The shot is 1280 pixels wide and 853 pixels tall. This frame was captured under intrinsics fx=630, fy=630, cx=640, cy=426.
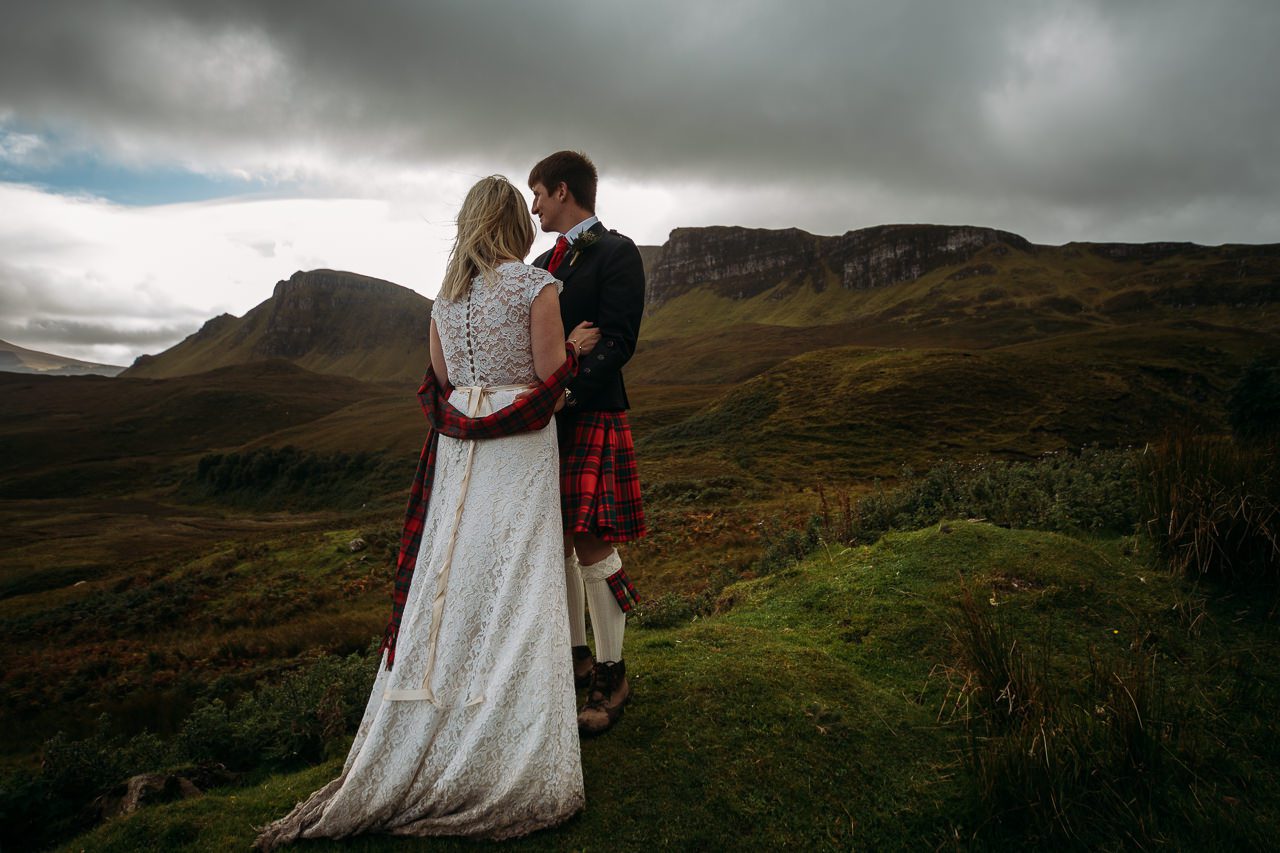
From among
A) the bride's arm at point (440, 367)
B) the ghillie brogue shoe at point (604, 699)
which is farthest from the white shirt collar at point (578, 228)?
the ghillie brogue shoe at point (604, 699)

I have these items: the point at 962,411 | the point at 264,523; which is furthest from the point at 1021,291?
the point at 264,523

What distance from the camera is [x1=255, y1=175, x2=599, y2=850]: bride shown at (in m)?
2.88

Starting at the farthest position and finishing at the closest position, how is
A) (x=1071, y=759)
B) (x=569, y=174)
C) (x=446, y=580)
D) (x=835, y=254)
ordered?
(x=835, y=254)
(x=569, y=174)
(x=446, y=580)
(x=1071, y=759)

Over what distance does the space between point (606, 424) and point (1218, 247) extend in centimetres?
17248

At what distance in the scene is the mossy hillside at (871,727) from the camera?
284cm

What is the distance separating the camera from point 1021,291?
120 meters

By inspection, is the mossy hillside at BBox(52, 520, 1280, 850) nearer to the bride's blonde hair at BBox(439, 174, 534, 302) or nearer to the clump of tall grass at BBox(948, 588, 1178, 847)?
the clump of tall grass at BBox(948, 588, 1178, 847)

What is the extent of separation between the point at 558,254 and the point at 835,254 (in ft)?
589

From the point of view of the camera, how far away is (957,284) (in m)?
134

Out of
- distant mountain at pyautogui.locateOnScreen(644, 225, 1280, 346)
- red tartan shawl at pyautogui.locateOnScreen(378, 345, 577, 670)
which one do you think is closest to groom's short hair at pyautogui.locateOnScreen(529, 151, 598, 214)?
red tartan shawl at pyautogui.locateOnScreen(378, 345, 577, 670)

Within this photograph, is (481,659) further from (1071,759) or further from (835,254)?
(835,254)

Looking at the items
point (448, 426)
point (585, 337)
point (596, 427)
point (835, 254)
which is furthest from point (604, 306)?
point (835, 254)

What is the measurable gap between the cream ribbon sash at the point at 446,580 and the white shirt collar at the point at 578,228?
1037mm

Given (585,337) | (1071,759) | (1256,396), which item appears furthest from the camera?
(1256,396)
